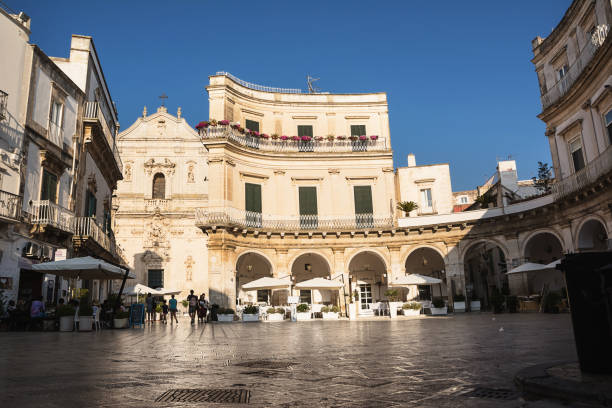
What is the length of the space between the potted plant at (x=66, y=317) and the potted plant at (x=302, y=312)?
36.9 ft

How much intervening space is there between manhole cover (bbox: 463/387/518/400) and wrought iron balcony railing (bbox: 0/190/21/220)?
15.7m

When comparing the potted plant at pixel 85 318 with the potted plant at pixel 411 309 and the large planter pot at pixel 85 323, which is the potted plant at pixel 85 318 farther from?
the potted plant at pixel 411 309

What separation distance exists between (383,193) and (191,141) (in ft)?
60.4

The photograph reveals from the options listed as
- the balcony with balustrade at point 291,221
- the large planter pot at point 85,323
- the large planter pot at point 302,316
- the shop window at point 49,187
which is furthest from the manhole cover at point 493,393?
the balcony with balustrade at point 291,221

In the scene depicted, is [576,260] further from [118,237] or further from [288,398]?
[118,237]

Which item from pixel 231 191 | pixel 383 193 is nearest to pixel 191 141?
pixel 231 191

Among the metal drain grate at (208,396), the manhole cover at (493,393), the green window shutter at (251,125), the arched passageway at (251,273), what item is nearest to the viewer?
the manhole cover at (493,393)

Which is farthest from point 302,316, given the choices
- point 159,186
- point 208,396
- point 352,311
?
point 208,396

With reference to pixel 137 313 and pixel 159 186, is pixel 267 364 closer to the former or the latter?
pixel 137 313

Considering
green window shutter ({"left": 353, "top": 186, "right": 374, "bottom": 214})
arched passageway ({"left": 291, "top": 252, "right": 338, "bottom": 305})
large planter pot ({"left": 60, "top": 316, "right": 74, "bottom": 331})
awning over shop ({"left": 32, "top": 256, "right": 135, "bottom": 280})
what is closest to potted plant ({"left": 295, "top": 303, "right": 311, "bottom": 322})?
arched passageway ({"left": 291, "top": 252, "right": 338, "bottom": 305})

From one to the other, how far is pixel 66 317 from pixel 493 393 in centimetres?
1516

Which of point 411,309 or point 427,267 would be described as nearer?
point 411,309

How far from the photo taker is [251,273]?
28.6 meters

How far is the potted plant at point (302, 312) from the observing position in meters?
24.3
